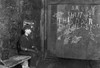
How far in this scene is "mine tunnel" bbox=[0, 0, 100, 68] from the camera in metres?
5.63

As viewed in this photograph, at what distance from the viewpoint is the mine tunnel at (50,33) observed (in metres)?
5.63

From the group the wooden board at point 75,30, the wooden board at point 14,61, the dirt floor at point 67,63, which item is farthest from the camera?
the dirt floor at point 67,63

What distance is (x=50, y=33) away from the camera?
5.90m

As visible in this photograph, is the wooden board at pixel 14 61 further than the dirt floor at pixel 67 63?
No

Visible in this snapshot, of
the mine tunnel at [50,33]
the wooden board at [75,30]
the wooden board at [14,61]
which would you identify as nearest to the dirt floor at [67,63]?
the mine tunnel at [50,33]

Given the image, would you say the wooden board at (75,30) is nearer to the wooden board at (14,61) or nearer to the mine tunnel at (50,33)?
the mine tunnel at (50,33)

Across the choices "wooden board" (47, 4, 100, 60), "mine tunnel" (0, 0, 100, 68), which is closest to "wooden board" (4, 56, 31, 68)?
"mine tunnel" (0, 0, 100, 68)

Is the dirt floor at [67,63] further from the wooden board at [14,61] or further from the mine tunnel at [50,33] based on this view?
the wooden board at [14,61]

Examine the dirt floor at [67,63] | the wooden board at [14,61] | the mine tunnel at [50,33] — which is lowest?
the dirt floor at [67,63]

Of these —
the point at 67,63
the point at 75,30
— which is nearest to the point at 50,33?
the point at 75,30

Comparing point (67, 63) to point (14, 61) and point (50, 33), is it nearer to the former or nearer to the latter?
point (50, 33)

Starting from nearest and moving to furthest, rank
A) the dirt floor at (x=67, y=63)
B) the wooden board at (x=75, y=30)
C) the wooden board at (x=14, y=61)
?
the wooden board at (x=14, y=61), the wooden board at (x=75, y=30), the dirt floor at (x=67, y=63)

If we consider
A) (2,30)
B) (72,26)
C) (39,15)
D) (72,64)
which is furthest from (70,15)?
(2,30)

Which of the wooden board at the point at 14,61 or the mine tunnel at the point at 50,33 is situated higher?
the mine tunnel at the point at 50,33
